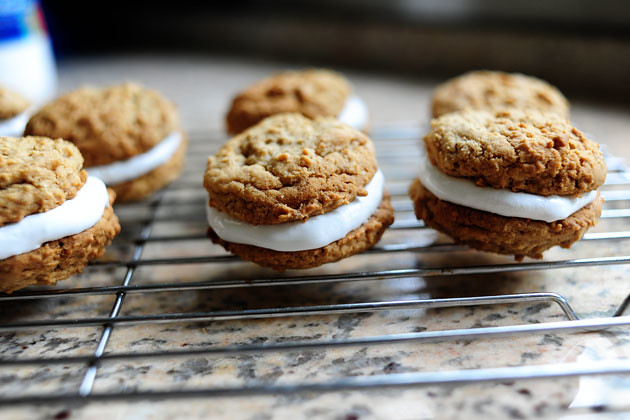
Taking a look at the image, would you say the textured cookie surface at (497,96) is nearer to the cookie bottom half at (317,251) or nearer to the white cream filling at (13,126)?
the cookie bottom half at (317,251)

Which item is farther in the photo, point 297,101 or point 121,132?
point 297,101

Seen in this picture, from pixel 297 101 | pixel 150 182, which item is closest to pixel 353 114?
pixel 297 101

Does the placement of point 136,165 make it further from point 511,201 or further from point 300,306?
point 511,201

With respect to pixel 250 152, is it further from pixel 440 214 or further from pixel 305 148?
pixel 440 214

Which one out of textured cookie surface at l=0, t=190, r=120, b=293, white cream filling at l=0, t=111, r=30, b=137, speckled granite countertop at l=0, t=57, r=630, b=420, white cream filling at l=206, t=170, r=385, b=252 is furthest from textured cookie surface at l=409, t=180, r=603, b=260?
white cream filling at l=0, t=111, r=30, b=137

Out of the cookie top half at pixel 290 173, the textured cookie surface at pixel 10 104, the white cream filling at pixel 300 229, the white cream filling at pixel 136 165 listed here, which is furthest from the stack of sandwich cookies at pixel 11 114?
the white cream filling at pixel 300 229

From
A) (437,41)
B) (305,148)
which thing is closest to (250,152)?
(305,148)

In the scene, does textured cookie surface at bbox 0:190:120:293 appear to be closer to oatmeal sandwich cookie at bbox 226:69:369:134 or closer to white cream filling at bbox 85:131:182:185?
white cream filling at bbox 85:131:182:185
